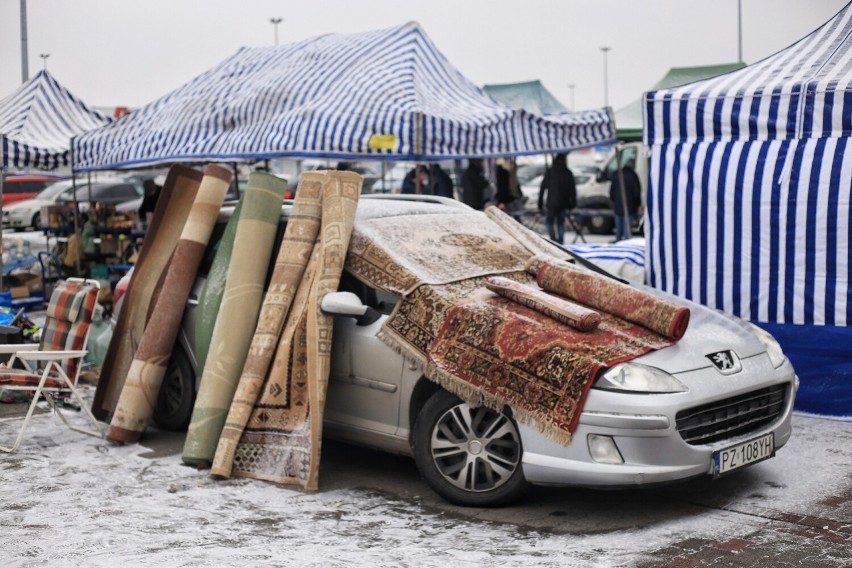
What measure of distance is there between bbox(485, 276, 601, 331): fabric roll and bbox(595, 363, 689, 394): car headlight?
371mm

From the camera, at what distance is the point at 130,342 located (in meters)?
8.12

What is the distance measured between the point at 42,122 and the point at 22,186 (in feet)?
73.9

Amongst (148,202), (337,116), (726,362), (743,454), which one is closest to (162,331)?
(726,362)

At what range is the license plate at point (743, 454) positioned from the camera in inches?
227

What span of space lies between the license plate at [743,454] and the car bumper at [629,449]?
0.07 meters

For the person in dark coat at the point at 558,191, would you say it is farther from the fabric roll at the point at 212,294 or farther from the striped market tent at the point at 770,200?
the fabric roll at the point at 212,294

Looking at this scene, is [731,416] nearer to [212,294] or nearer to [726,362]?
[726,362]

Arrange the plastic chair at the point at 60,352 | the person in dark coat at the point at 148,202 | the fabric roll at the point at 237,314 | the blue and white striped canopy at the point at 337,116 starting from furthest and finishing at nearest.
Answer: the person in dark coat at the point at 148,202 → the blue and white striped canopy at the point at 337,116 → the plastic chair at the point at 60,352 → the fabric roll at the point at 237,314

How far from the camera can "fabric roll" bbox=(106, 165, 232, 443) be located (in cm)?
761

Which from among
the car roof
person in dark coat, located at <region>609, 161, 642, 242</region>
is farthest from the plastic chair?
the car roof

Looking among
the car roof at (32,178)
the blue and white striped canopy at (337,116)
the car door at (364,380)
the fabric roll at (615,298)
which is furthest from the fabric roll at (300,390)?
the car roof at (32,178)

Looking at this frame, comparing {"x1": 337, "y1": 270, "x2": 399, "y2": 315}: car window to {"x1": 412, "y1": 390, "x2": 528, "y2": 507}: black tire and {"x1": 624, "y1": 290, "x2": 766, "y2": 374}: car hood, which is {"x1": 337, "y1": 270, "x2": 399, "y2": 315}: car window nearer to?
{"x1": 412, "y1": 390, "x2": 528, "y2": 507}: black tire

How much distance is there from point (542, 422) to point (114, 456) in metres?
3.18

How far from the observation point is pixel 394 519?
590 cm
